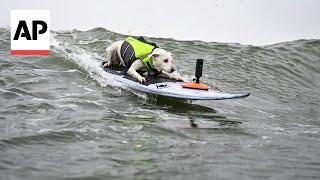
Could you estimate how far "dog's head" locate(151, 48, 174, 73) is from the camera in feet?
34.8

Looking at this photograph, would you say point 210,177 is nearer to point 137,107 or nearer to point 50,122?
point 50,122

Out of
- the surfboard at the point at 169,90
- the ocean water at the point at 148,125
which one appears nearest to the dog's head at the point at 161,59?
→ the surfboard at the point at 169,90

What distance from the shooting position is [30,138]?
6941 mm

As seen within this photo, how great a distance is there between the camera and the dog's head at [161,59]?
10609 millimetres

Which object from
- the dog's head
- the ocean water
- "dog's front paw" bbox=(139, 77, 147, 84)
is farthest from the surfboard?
the dog's head

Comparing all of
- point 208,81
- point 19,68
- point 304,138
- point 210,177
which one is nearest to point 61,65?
point 19,68

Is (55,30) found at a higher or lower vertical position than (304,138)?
higher

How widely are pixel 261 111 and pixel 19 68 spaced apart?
6.69m

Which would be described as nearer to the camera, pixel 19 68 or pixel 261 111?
pixel 261 111

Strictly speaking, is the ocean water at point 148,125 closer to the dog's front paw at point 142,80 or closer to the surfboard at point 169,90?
the surfboard at point 169,90

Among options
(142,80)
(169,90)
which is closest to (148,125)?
(169,90)

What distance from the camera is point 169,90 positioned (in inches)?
398

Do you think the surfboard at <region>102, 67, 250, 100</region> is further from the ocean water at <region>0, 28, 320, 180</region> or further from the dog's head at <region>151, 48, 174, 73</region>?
the dog's head at <region>151, 48, 174, 73</region>

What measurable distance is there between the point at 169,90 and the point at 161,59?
91 centimetres
